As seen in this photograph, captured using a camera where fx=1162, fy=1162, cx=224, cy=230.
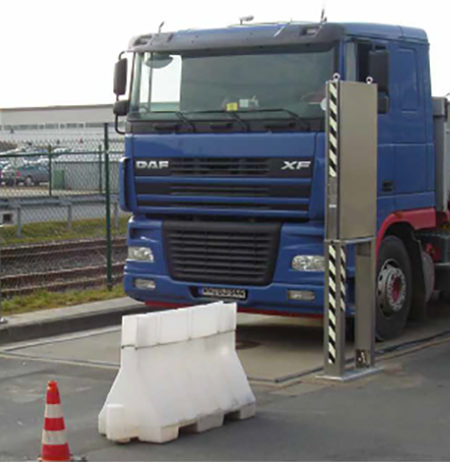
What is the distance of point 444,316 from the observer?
574 inches

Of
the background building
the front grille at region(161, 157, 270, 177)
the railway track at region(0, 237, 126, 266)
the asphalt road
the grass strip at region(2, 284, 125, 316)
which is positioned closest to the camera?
the asphalt road

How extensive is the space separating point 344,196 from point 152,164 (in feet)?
8.86

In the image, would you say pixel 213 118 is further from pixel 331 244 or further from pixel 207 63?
pixel 331 244

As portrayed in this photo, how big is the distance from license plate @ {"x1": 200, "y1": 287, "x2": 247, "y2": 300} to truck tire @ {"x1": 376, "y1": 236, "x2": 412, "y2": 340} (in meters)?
1.51

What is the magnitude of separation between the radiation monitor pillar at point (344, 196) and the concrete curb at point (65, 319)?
3.96 metres

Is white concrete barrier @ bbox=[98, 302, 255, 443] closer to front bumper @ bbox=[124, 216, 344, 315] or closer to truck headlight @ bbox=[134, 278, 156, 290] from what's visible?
front bumper @ bbox=[124, 216, 344, 315]

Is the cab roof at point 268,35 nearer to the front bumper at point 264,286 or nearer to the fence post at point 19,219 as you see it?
the front bumper at point 264,286

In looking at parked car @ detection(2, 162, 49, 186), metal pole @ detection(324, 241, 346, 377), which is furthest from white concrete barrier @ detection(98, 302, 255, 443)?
parked car @ detection(2, 162, 49, 186)

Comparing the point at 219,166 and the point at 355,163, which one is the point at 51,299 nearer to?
the point at 219,166

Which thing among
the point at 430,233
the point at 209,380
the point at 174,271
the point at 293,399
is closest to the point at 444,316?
the point at 430,233

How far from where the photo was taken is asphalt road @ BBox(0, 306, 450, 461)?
7.93 m

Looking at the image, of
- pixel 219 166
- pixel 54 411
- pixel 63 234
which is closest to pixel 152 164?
pixel 219 166

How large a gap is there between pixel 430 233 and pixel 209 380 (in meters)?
5.58

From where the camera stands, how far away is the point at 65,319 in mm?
13469
